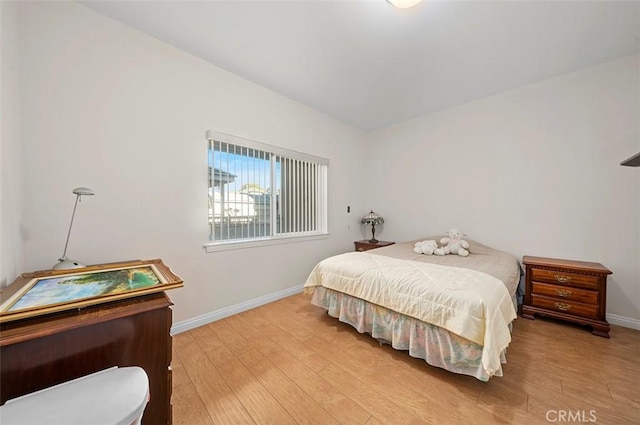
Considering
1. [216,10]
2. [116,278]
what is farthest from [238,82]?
[116,278]

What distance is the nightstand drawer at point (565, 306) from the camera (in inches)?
85.4

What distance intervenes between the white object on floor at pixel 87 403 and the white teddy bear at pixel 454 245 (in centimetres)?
302

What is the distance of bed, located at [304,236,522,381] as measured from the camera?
57.5 inches

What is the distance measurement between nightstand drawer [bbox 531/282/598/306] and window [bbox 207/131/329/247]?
270 centimetres

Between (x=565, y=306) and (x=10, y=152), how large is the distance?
15.1 ft

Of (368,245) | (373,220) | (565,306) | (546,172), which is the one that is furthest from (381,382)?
(546,172)

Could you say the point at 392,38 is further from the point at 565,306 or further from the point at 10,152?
the point at 565,306

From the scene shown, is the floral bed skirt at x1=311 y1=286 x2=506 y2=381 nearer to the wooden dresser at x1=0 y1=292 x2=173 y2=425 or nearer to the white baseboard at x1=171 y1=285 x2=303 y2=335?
the white baseboard at x1=171 y1=285 x2=303 y2=335

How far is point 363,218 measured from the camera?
4195 mm

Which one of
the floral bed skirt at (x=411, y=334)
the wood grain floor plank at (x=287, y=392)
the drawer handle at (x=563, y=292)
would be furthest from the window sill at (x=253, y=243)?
the drawer handle at (x=563, y=292)

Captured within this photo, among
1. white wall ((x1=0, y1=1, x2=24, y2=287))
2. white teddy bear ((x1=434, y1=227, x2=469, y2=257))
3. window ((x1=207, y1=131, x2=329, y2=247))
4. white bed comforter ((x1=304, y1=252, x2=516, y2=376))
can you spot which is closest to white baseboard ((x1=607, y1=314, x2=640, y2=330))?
white teddy bear ((x1=434, y1=227, x2=469, y2=257))

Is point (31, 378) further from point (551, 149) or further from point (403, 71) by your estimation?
point (551, 149)

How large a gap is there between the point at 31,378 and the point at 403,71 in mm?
3430

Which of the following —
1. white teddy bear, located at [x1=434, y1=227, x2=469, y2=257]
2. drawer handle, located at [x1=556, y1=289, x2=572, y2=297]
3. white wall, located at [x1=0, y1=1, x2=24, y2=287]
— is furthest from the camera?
white teddy bear, located at [x1=434, y1=227, x2=469, y2=257]
